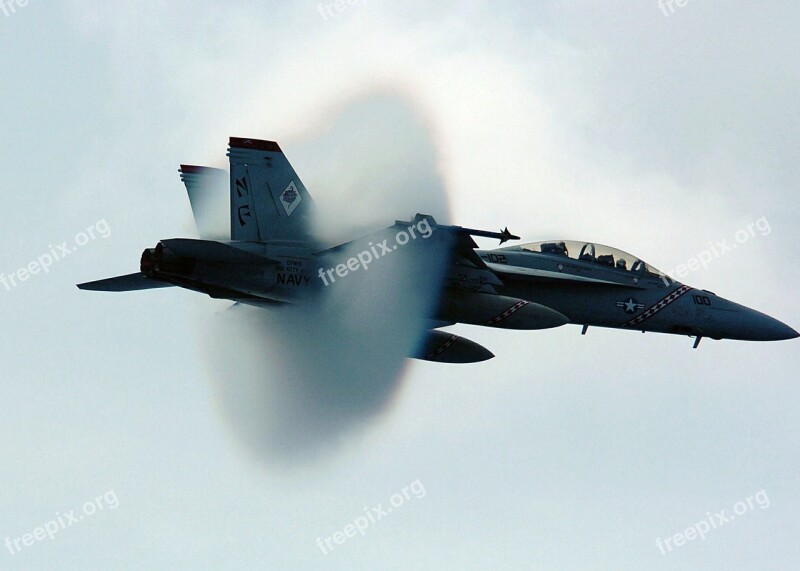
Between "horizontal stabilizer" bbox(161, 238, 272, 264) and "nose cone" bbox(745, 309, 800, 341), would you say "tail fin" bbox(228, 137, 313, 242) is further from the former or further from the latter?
"nose cone" bbox(745, 309, 800, 341)

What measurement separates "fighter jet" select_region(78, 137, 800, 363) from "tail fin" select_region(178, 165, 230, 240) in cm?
2

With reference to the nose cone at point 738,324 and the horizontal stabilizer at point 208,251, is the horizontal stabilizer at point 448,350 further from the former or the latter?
the horizontal stabilizer at point 208,251

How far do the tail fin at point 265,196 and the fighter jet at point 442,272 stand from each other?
19 millimetres

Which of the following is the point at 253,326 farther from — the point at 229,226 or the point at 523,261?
the point at 523,261

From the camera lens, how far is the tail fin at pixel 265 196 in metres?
23.1

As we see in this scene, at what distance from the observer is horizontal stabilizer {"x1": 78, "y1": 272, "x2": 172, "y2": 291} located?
81.7 ft

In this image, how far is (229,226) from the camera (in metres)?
24.6

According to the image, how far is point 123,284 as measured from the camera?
2505 centimetres

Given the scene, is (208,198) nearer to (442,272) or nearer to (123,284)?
(123,284)

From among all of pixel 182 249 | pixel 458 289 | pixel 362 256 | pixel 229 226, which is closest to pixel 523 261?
pixel 458 289

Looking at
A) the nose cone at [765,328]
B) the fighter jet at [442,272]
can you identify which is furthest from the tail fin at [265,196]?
the nose cone at [765,328]

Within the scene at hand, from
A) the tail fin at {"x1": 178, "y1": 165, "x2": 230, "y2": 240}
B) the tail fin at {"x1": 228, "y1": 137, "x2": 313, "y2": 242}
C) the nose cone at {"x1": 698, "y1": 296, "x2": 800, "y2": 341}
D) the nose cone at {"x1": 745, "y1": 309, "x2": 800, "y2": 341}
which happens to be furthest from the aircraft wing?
the tail fin at {"x1": 178, "y1": 165, "x2": 230, "y2": 240}

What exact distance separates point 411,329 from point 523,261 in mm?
2628

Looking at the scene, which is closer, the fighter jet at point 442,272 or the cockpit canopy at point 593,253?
the fighter jet at point 442,272
